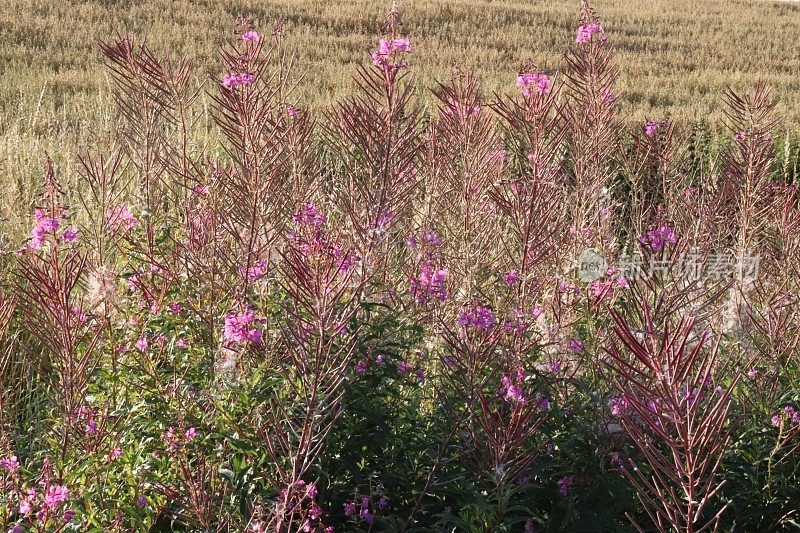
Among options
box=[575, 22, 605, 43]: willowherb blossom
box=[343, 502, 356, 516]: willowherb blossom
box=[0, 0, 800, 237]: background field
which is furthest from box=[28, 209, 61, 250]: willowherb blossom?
box=[0, 0, 800, 237]: background field

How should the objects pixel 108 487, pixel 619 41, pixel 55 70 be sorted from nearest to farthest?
pixel 108 487 → pixel 55 70 → pixel 619 41

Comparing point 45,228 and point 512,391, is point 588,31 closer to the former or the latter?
point 512,391

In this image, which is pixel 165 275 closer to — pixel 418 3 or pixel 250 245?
pixel 250 245

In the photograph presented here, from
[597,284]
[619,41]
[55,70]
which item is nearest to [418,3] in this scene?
[619,41]

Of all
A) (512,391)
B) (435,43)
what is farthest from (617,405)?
(435,43)

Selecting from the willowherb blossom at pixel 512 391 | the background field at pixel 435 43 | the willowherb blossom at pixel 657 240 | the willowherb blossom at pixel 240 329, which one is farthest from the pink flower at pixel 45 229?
the background field at pixel 435 43

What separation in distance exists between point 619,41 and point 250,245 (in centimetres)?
1853

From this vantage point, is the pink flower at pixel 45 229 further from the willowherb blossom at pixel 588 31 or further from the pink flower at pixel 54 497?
the willowherb blossom at pixel 588 31

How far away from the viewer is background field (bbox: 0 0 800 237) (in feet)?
39.0

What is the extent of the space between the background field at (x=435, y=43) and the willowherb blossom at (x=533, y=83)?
5941 millimetres

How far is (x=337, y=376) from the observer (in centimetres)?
185

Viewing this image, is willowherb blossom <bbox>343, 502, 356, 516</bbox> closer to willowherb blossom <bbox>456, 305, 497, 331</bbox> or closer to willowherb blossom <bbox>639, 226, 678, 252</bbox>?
willowherb blossom <bbox>456, 305, 497, 331</bbox>

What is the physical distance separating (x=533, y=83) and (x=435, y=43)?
1481cm

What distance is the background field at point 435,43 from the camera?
1190 centimetres
